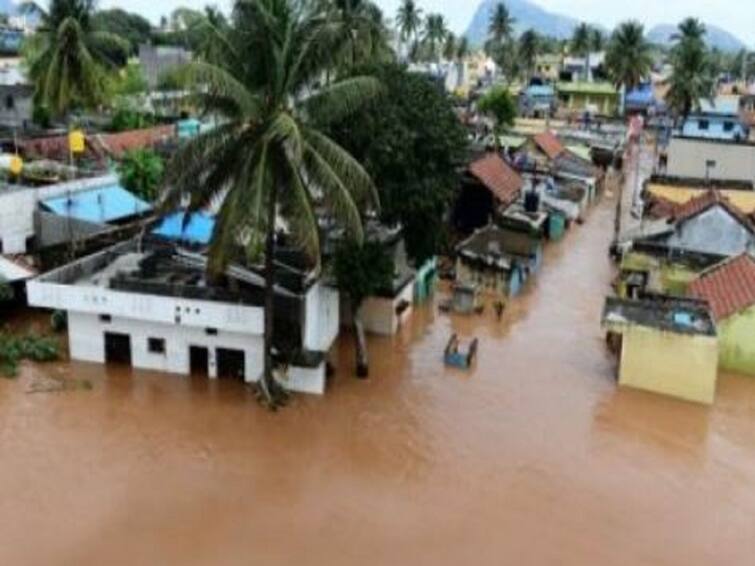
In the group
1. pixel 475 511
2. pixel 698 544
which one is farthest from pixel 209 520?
pixel 698 544

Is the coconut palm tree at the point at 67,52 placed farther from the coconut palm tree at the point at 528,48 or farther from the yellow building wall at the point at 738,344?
the coconut palm tree at the point at 528,48

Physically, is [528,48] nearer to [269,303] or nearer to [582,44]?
[582,44]

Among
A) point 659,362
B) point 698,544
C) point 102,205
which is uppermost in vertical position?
point 102,205

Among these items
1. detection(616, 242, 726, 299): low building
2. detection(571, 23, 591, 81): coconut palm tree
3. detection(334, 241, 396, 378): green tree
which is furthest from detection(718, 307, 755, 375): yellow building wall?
detection(571, 23, 591, 81): coconut palm tree

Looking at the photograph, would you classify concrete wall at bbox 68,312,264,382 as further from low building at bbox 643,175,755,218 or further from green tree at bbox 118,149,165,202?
low building at bbox 643,175,755,218

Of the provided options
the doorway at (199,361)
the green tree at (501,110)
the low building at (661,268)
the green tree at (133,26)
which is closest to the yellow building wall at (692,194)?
the low building at (661,268)

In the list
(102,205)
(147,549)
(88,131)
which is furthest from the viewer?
(88,131)

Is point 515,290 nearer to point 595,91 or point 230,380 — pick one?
point 230,380
